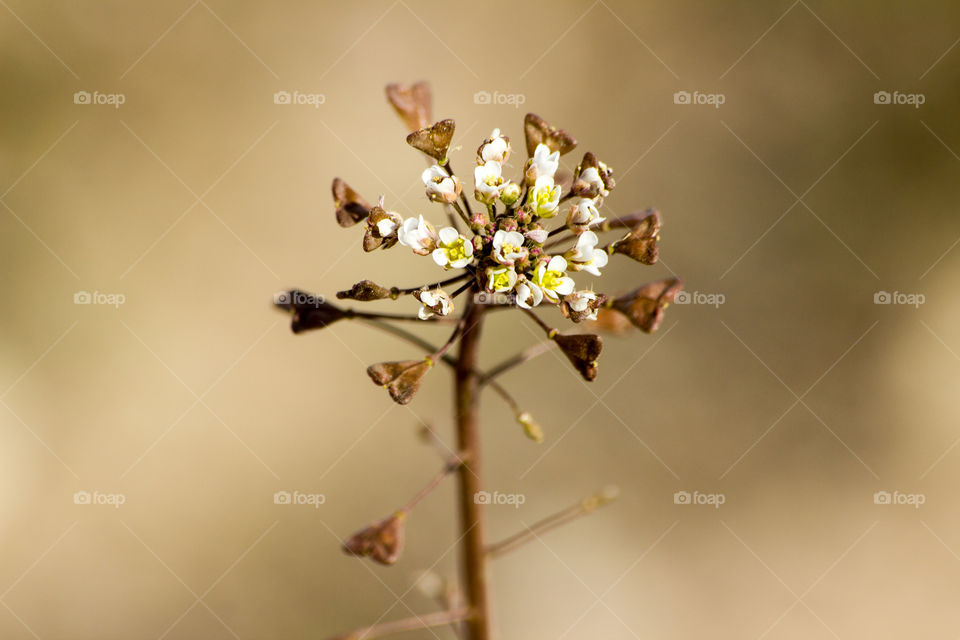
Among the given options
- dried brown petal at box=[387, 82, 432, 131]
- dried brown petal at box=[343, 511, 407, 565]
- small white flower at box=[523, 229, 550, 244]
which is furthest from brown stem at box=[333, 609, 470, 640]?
dried brown petal at box=[387, 82, 432, 131]

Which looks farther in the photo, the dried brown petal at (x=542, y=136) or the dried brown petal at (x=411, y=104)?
the dried brown petal at (x=411, y=104)

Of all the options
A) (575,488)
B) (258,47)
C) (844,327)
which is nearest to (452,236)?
(575,488)

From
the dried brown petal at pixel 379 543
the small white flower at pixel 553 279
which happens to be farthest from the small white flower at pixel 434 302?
the dried brown petal at pixel 379 543

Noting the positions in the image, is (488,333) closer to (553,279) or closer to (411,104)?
(411,104)

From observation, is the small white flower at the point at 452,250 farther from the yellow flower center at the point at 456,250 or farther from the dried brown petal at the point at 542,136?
the dried brown petal at the point at 542,136

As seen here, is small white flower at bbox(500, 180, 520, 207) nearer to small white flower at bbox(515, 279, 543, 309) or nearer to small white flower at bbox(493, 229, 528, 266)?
small white flower at bbox(493, 229, 528, 266)

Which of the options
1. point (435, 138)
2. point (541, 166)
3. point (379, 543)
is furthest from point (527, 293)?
point (379, 543)
